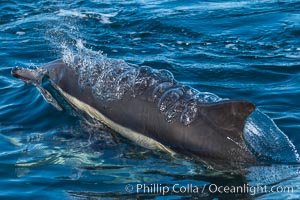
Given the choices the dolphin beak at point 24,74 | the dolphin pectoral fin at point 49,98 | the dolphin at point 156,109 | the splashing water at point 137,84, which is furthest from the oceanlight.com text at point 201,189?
the dolphin beak at point 24,74

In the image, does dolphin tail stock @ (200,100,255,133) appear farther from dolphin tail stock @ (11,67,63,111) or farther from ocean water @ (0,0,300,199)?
dolphin tail stock @ (11,67,63,111)

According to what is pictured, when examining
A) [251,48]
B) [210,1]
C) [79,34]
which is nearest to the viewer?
[251,48]

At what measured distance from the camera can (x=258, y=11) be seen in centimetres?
1700

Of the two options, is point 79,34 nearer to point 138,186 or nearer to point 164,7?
point 164,7

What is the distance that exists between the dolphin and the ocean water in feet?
0.53

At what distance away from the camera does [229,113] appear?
7.48m

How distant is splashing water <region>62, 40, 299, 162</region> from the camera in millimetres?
8211

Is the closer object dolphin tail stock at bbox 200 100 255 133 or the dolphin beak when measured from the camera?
dolphin tail stock at bbox 200 100 255 133

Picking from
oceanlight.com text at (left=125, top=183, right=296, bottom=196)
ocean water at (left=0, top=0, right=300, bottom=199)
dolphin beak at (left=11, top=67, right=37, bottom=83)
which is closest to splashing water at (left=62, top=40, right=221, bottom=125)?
ocean water at (left=0, top=0, right=300, bottom=199)

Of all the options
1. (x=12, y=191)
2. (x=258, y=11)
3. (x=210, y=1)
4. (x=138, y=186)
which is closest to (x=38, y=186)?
(x=12, y=191)

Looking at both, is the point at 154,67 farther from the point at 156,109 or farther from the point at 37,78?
the point at 156,109

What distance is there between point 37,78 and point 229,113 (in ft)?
14.0

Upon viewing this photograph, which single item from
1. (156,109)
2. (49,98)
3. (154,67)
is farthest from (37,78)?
(156,109)

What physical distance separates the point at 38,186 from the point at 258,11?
413 inches
